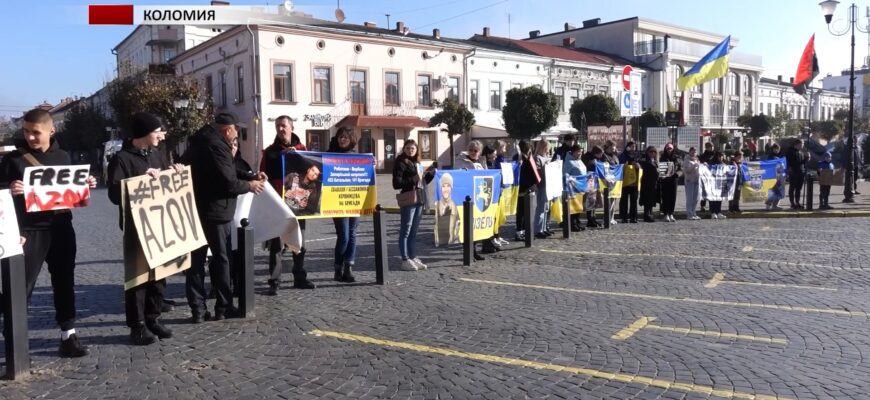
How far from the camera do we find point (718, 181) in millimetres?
14984

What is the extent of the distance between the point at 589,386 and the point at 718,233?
908 cm

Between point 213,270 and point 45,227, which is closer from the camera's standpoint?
point 45,227

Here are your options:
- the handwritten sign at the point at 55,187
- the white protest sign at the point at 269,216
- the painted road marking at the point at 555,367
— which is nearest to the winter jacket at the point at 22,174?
the handwritten sign at the point at 55,187

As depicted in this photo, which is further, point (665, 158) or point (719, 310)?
point (665, 158)

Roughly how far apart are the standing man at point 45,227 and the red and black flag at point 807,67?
23062 millimetres

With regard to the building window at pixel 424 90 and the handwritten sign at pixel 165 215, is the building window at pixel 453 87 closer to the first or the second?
the building window at pixel 424 90

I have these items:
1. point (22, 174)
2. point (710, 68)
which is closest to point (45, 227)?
point (22, 174)

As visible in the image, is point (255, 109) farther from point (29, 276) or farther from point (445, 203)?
point (29, 276)

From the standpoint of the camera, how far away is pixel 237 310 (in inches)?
243

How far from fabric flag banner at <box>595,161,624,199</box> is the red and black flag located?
39.7ft

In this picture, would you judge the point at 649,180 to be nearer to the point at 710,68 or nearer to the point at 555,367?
the point at 710,68

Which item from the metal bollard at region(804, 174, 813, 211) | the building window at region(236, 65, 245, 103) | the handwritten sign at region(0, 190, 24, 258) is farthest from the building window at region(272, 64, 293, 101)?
the handwritten sign at region(0, 190, 24, 258)

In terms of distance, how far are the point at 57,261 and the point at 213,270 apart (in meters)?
1.39

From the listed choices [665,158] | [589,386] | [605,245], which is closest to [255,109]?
[665,158]
